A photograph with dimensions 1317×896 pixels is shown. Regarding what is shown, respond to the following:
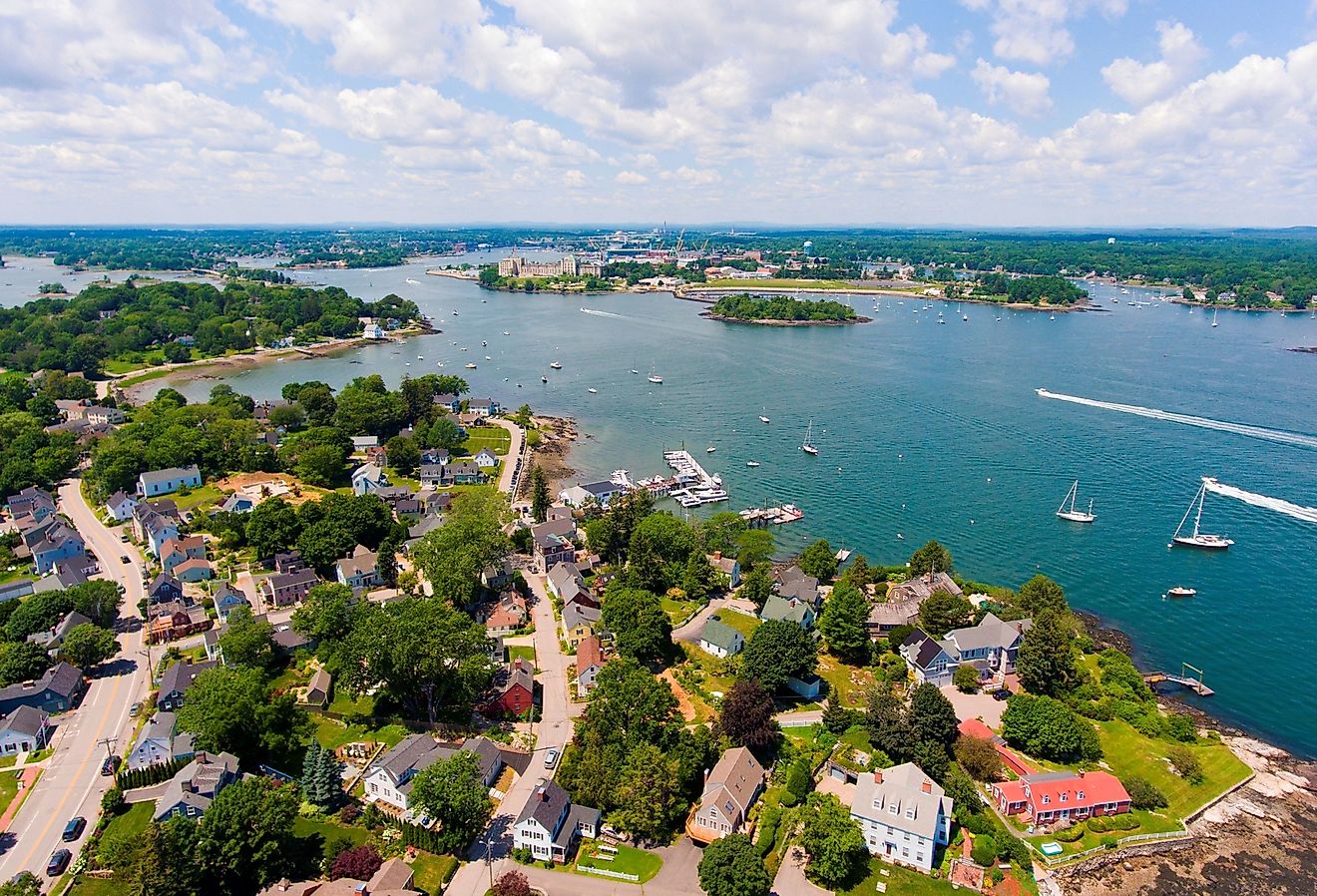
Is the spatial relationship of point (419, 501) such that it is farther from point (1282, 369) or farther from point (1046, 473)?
point (1282, 369)

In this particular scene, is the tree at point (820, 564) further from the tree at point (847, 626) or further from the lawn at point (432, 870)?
the lawn at point (432, 870)

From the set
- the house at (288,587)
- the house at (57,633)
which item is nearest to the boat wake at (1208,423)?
the house at (288,587)

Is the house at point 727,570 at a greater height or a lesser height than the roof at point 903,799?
lesser

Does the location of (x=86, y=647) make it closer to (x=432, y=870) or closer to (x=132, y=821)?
(x=132, y=821)

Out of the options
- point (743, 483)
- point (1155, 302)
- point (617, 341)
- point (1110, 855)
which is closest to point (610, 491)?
point (743, 483)

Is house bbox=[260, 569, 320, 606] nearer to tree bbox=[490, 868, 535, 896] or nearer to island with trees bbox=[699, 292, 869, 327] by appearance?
tree bbox=[490, 868, 535, 896]

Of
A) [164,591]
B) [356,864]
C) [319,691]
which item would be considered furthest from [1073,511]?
[164,591]
